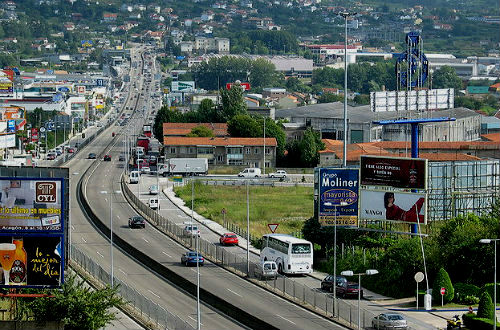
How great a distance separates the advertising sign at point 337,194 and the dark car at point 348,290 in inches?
363

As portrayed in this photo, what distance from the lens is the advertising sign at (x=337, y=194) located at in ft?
236

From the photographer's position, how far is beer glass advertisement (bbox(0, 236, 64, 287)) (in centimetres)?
5066

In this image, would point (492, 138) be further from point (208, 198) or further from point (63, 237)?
point (63, 237)

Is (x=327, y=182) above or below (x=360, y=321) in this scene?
above

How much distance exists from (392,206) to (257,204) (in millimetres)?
39164

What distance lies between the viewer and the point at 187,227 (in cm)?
8769

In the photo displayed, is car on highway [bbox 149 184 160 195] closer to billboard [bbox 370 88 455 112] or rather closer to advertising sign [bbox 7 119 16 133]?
billboard [bbox 370 88 455 112]

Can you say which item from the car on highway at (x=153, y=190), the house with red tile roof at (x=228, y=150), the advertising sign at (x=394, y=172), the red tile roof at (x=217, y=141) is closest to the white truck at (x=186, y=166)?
the house with red tile roof at (x=228, y=150)

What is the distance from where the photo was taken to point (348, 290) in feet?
205

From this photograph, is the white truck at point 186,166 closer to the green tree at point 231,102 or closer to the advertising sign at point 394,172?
the green tree at point 231,102

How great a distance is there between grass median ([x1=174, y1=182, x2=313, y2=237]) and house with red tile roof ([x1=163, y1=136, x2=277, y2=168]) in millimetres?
20003

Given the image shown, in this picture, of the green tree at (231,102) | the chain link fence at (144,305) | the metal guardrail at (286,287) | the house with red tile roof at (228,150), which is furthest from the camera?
the green tree at (231,102)

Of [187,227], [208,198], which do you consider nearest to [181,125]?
[208,198]

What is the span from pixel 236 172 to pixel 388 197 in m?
Result: 69.2
